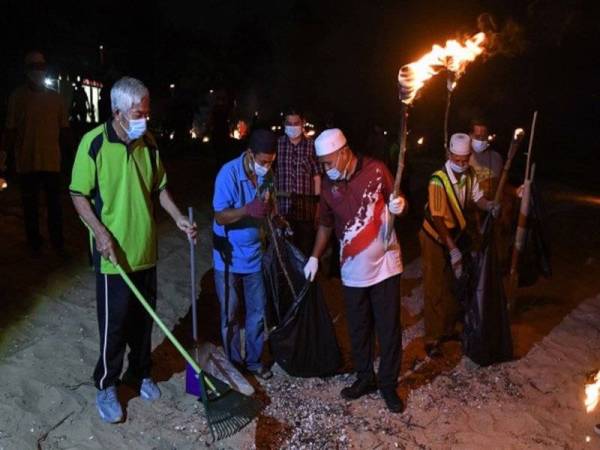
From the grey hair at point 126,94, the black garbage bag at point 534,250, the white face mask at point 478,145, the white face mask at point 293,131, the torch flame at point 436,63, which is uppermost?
the torch flame at point 436,63

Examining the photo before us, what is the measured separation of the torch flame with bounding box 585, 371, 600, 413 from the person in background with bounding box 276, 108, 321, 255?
9.22ft

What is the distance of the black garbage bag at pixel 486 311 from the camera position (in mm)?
4730

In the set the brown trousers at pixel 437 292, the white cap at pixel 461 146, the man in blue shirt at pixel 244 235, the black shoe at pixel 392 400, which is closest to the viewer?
the man in blue shirt at pixel 244 235

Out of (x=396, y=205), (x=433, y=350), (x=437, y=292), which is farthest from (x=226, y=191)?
(x=433, y=350)

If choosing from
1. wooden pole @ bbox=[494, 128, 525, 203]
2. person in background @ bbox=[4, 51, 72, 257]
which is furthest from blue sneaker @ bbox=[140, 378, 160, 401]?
wooden pole @ bbox=[494, 128, 525, 203]

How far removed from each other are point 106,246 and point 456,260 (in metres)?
2.81

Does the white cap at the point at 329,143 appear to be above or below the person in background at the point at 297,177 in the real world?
above

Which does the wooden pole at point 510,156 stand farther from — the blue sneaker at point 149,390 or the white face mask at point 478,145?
the blue sneaker at point 149,390

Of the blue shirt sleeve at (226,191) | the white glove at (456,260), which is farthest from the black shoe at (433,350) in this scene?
the blue shirt sleeve at (226,191)

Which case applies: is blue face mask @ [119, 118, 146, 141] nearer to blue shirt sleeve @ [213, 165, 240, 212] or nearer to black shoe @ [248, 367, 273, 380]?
blue shirt sleeve @ [213, 165, 240, 212]

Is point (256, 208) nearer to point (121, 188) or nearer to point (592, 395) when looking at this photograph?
point (121, 188)

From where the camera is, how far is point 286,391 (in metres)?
4.50

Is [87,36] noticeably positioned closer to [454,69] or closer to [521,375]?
[454,69]

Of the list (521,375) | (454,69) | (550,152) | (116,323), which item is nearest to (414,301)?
(521,375)
